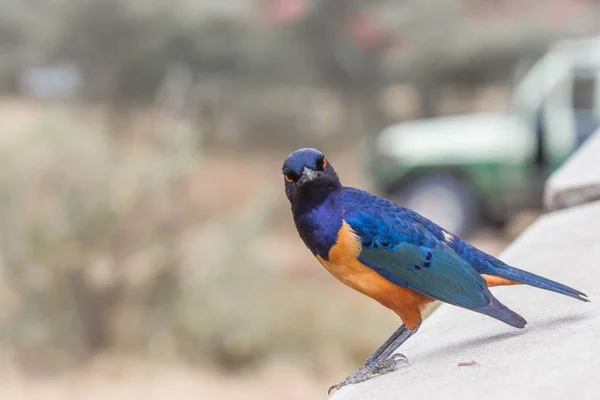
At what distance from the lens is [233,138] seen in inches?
750

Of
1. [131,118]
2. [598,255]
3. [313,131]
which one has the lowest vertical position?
[598,255]

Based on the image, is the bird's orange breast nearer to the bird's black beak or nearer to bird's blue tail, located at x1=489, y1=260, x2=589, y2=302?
the bird's black beak

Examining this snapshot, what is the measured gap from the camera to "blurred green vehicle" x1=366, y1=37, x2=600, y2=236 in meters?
10.9

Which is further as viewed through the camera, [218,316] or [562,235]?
[218,316]

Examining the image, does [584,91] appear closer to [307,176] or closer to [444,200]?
[444,200]

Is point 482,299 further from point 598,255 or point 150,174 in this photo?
point 150,174

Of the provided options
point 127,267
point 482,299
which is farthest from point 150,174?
point 482,299

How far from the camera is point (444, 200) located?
11359 millimetres

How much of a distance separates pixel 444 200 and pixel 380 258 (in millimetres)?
9034

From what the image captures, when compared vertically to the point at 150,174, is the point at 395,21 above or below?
above

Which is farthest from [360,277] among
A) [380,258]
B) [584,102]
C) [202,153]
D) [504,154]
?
[202,153]

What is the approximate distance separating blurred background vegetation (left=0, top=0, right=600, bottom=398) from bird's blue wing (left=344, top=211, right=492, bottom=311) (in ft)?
16.9

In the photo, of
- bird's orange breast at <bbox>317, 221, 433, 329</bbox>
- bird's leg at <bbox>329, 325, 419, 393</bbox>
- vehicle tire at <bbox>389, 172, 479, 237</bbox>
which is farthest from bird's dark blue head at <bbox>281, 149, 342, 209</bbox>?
vehicle tire at <bbox>389, 172, 479, 237</bbox>

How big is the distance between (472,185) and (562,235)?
820 centimetres
